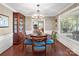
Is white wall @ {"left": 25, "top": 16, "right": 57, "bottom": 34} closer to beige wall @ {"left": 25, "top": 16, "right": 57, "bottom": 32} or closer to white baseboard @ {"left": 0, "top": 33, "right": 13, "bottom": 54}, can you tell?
beige wall @ {"left": 25, "top": 16, "right": 57, "bottom": 32}

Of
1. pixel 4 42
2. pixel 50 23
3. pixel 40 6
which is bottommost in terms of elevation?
pixel 4 42

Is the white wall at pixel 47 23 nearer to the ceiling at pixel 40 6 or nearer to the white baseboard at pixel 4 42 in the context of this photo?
the ceiling at pixel 40 6

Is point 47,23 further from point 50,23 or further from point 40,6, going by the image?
point 40,6

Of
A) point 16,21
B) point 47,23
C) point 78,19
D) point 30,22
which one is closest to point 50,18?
point 47,23

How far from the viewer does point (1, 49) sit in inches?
181

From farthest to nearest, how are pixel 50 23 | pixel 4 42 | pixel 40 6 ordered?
pixel 50 23
pixel 40 6
pixel 4 42

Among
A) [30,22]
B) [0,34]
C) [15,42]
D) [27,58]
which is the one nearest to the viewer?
[27,58]

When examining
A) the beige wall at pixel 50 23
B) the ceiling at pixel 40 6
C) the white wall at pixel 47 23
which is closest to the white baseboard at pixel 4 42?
the ceiling at pixel 40 6

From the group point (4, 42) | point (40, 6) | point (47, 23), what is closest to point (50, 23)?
point (47, 23)

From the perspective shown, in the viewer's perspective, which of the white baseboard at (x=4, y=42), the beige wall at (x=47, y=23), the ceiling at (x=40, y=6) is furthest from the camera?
the beige wall at (x=47, y=23)

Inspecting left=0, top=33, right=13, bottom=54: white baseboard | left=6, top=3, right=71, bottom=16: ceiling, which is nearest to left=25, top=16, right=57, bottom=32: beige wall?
left=6, top=3, right=71, bottom=16: ceiling

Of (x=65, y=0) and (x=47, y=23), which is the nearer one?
(x=65, y=0)

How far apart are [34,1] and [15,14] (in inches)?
224

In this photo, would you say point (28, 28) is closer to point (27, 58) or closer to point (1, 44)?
point (1, 44)
